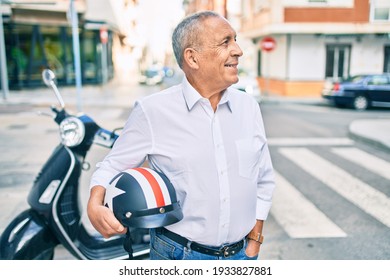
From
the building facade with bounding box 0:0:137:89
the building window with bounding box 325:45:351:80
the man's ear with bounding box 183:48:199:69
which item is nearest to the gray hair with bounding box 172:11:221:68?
the man's ear with bounding box 183:48:199:69

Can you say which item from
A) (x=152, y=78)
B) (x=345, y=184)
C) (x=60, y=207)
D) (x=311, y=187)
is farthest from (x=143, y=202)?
(x=152, y=78)

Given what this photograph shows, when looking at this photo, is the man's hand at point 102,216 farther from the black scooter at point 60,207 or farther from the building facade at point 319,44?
the building facade at point 319,44

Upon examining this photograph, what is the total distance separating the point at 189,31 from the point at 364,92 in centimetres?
1490

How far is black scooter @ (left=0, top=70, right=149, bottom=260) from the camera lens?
2.60 meters

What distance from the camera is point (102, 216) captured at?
161 cm

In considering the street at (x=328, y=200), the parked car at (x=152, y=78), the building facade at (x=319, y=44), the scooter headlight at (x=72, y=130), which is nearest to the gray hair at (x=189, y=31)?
the scooter headlight at (x=72, y=130)

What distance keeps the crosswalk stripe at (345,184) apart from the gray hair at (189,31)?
11.2 feet

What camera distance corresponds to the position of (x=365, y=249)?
3.71 meters

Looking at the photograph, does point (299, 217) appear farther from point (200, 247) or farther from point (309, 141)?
point (309, 141)

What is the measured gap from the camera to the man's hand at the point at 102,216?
5.21 ft

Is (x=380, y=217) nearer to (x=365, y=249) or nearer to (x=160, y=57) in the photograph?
(x=365, y=249)

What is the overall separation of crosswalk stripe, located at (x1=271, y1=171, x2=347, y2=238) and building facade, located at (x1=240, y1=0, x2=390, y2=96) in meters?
15.4

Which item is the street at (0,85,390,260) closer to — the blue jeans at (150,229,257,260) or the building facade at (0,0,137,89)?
the blue jeans at (150,229,257,260)
